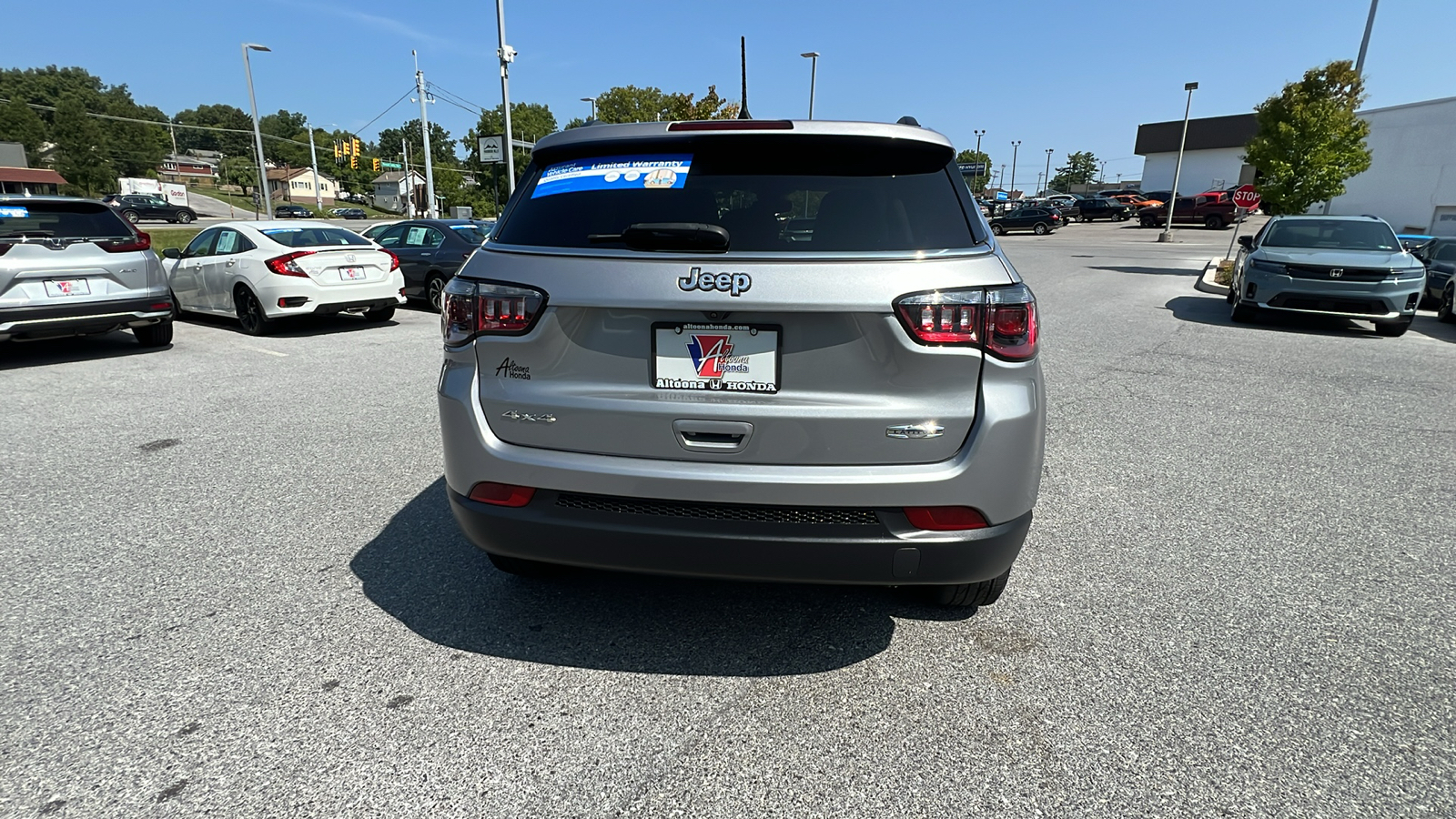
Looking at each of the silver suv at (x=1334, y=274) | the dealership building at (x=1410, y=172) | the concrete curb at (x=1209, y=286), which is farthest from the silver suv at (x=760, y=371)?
the dealership building at (x=1410, y=172)

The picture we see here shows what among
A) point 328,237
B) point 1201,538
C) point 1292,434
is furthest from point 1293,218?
point 328,237

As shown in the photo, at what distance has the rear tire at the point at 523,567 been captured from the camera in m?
3.07

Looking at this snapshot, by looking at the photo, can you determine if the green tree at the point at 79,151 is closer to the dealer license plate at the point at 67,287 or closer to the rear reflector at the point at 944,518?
the dealer license plate at the point at 67,287

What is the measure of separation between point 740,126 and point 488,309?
1.00 m

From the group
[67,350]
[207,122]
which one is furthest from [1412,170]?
[207,122]

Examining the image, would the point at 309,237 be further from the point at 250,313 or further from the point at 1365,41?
the point at 1365,41

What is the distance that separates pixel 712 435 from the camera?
232cm

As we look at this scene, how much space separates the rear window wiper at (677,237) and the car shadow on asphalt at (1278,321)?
37.6ft

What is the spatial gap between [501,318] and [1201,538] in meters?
3.45

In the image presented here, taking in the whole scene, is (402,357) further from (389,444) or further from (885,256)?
(885,256)

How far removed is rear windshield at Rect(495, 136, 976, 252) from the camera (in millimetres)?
2354

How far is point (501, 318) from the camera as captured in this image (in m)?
2.47

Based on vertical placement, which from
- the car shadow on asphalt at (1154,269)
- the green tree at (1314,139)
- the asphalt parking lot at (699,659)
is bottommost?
the asphalt parking lot at (699,659)

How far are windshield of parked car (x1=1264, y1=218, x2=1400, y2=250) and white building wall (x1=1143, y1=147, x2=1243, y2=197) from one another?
184ft
